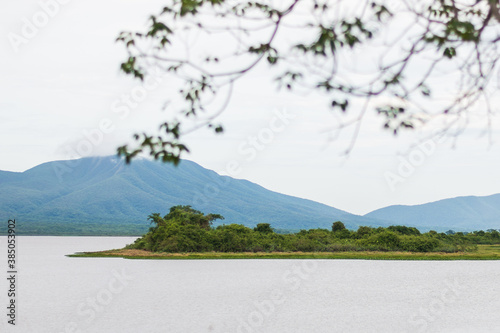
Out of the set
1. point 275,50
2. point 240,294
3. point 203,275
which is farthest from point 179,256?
point 275,50

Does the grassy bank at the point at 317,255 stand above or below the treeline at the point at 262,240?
below

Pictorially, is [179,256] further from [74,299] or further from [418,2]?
[418,2]

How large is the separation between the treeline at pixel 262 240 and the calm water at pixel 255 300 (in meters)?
12.4

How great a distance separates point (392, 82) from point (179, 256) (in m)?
54.3

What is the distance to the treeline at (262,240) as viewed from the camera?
63.2 m

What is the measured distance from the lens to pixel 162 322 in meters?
23.0

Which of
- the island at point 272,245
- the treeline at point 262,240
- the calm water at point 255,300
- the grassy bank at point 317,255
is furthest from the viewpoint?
the treeline at point 262,240

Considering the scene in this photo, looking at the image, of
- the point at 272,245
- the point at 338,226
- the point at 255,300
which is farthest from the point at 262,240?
the point at 255,300

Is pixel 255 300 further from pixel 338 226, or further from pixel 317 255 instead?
pixel 338 226

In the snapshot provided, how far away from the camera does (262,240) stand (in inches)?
2672

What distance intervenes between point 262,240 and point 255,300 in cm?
3744

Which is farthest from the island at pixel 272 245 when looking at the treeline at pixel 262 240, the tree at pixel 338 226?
the tree at pixel 338 226

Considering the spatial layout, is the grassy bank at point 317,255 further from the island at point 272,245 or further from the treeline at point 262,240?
the treeline at point 262,240

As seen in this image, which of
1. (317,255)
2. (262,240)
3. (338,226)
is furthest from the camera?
(338,226)
